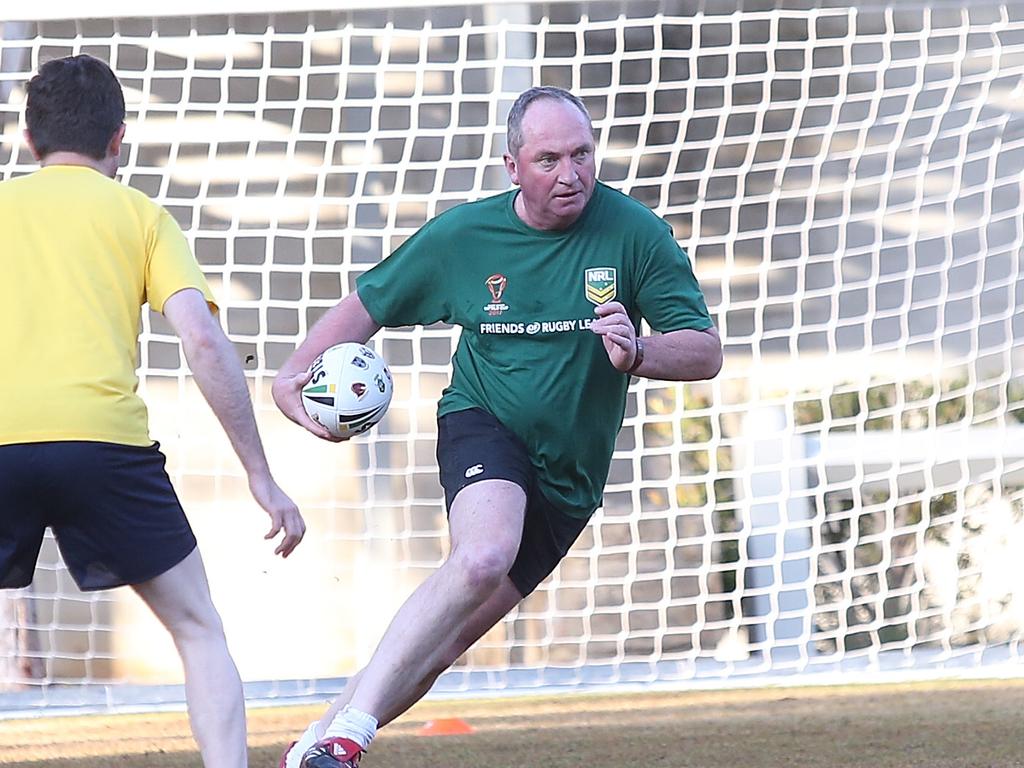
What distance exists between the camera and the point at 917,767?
473 cm

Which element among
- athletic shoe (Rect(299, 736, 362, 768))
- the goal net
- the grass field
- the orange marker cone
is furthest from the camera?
the goal net

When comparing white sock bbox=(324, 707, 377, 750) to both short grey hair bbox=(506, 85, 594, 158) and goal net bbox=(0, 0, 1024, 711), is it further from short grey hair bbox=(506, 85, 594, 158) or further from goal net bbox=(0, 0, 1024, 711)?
goal net bbox=(0, 0, 1024, 711)

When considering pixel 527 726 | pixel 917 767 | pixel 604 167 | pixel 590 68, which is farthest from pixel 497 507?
pixel 604 167

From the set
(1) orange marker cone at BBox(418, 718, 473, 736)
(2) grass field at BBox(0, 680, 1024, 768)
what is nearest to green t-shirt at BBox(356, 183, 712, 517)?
(2) grass field at BBox(0, 680, 1024, 768)

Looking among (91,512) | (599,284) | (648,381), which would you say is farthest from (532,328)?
(648,381)

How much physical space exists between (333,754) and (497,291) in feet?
4.18

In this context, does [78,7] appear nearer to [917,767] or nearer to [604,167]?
[604,167]

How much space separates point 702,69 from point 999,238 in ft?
6.77

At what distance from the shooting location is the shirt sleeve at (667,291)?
13.3ft

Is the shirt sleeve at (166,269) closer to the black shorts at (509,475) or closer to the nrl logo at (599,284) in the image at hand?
the black shorts at (509,475)

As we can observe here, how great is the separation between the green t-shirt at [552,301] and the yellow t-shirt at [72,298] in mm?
882

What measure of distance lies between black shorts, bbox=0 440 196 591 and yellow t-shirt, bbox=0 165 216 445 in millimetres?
41

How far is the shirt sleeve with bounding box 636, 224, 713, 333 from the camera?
4.05 m

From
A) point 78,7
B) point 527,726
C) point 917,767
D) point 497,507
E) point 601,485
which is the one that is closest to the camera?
point 497,507
